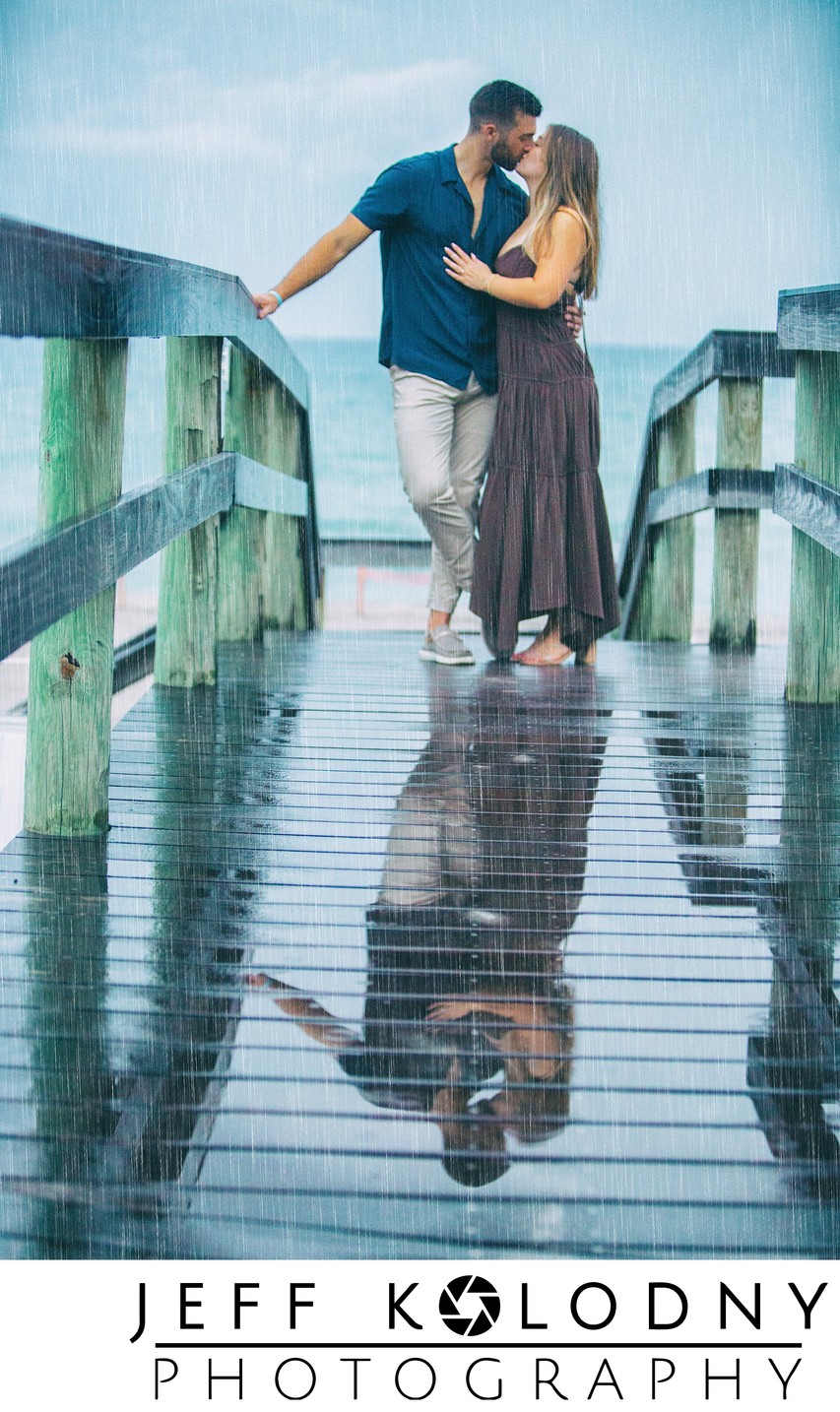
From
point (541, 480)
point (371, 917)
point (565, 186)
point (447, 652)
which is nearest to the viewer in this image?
point (371, 917)

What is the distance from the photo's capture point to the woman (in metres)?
3.88

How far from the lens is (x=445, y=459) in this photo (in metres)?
4.03

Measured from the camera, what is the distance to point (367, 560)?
24.3ft

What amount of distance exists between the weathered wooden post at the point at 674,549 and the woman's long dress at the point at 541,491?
4.03 feet

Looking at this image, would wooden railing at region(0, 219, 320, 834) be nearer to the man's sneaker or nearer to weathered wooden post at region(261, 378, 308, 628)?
the man's sneaker

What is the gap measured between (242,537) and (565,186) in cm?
130

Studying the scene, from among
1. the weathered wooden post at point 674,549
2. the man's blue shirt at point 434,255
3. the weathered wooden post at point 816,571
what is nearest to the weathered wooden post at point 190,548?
the man's blue shirt at point 434,255

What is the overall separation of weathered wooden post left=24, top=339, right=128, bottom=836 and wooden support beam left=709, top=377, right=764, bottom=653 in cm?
256
